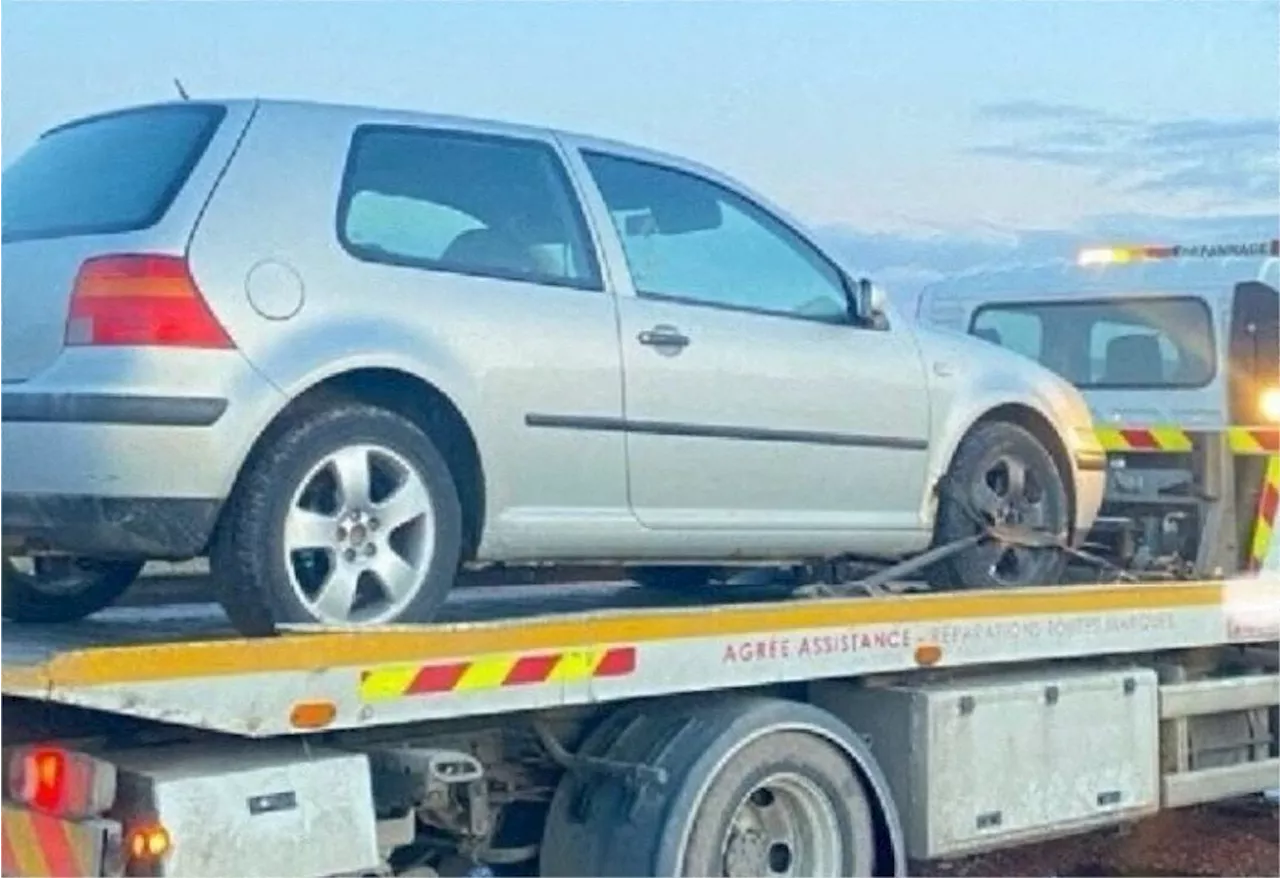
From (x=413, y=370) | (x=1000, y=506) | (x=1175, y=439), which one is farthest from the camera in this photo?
(x=1175, y=439)

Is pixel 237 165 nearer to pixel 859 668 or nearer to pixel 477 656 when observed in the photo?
pixel 477 656

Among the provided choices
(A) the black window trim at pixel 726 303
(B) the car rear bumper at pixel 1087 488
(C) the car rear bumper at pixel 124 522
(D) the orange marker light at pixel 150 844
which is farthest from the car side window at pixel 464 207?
(B) the car rear bumper at pixel 1087 488

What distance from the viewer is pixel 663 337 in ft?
19.2

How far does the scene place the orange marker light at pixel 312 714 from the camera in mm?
4781

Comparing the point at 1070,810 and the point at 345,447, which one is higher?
the point at 345,447

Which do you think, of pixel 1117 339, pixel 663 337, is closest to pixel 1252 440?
pixel 1117 339

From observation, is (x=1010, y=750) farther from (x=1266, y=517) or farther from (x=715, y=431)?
(x=1266, y=517)

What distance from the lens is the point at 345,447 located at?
511 centimetres

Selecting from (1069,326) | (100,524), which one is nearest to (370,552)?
(100,524)

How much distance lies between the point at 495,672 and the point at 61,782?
3.38 ft

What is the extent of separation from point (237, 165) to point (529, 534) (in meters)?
1.20

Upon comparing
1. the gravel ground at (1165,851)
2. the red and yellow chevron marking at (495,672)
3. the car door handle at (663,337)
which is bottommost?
the gravel ground at (1165,851)

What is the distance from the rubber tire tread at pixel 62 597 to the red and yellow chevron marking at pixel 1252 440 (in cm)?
431

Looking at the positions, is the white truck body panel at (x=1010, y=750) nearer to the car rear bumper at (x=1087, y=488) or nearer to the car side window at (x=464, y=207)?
the car rear bumper at (x=1087, y=488)
